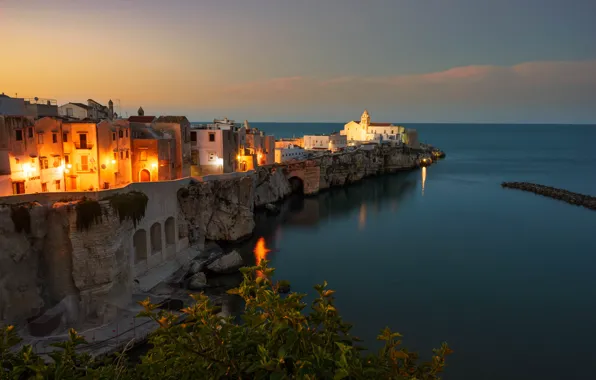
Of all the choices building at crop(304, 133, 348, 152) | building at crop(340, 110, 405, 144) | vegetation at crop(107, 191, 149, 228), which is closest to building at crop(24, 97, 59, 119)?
vegetation at crop(107, 191, 149, 228)

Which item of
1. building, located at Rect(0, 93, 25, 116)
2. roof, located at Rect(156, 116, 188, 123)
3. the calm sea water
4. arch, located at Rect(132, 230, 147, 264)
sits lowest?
the calm sea water

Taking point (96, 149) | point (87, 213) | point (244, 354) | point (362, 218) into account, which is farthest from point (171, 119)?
point (244, 354)

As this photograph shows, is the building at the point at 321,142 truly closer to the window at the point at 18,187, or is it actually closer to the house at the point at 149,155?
the house at the point at 149,155

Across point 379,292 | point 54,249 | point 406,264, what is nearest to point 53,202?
point 54,249

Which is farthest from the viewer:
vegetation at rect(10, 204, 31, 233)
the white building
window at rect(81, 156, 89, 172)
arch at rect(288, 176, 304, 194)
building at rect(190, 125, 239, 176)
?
arch at rect(288, 176, 304, 194)

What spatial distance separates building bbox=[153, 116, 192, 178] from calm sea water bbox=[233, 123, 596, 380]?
8.16 meters

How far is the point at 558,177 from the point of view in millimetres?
73750

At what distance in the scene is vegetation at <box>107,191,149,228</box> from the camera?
21297mm

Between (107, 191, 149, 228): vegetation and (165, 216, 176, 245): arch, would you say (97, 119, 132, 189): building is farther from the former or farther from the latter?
(107, 191, 149, 228): vegetation

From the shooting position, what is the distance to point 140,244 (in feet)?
83.0

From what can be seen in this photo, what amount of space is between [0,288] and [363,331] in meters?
15.9

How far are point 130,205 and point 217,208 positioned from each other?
1154 cm

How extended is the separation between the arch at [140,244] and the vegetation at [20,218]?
6747mm

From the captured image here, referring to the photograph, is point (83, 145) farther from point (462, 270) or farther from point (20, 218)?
point (462, 270)
